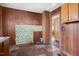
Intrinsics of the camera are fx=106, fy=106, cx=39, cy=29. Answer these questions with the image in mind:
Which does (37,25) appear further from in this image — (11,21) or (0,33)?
(0,33)

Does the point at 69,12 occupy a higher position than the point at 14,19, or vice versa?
the point at 69,12

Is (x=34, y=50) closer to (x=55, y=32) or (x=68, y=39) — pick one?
(x=55, y=32)

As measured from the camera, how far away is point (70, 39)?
1769mm

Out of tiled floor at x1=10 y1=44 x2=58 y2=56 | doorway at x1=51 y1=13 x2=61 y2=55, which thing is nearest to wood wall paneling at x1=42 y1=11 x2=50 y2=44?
doorway at x1=51 y1=13 x2=61 y2=55

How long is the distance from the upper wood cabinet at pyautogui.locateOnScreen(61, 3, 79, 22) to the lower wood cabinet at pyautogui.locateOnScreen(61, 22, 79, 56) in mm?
97

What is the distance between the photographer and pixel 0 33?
1673 millimetres

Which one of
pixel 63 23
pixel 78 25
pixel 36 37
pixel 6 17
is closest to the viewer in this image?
pixel 78 25

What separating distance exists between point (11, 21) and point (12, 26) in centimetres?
8

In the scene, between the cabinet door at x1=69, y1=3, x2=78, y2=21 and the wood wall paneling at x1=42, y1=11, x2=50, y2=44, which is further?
the wood wall paneling at x1=42, y1=11, x2=50, y2=44

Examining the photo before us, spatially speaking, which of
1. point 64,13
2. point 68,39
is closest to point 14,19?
point 64,13

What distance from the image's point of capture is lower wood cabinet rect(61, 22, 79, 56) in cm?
160

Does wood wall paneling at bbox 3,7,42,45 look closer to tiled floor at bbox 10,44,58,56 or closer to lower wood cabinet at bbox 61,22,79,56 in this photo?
tiled floor at bbox 10,44,58,56

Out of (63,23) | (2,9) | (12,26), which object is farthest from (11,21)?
(63,23)

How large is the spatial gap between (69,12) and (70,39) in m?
0.45
